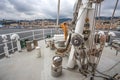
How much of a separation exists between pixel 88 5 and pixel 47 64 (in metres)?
1.73

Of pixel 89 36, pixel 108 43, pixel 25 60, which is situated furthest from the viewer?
pixel 108 43

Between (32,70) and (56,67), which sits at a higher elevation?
(56,67)

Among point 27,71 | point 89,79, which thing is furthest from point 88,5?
point 27,71

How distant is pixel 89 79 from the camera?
198 centimetres

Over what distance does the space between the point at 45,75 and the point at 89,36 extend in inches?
49.8

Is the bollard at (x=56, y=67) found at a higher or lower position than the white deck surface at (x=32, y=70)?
higher

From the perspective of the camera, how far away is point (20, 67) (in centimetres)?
250

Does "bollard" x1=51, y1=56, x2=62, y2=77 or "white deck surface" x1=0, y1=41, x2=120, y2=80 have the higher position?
"bollard" x1=51, y1=56, x2=62, y2=77

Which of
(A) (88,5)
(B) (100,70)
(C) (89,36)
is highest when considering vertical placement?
(A) (88,5)

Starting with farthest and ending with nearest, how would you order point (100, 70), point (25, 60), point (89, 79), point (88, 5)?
1. point (25, 60)
2. point (100, 70)
3. point (88, 5)
4. point (89, 79)

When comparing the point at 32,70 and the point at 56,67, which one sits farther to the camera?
the point at 32,70

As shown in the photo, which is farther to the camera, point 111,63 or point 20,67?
point 111,63

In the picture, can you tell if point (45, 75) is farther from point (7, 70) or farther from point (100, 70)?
point (100, 70)

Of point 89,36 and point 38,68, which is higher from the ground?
point 89,36
